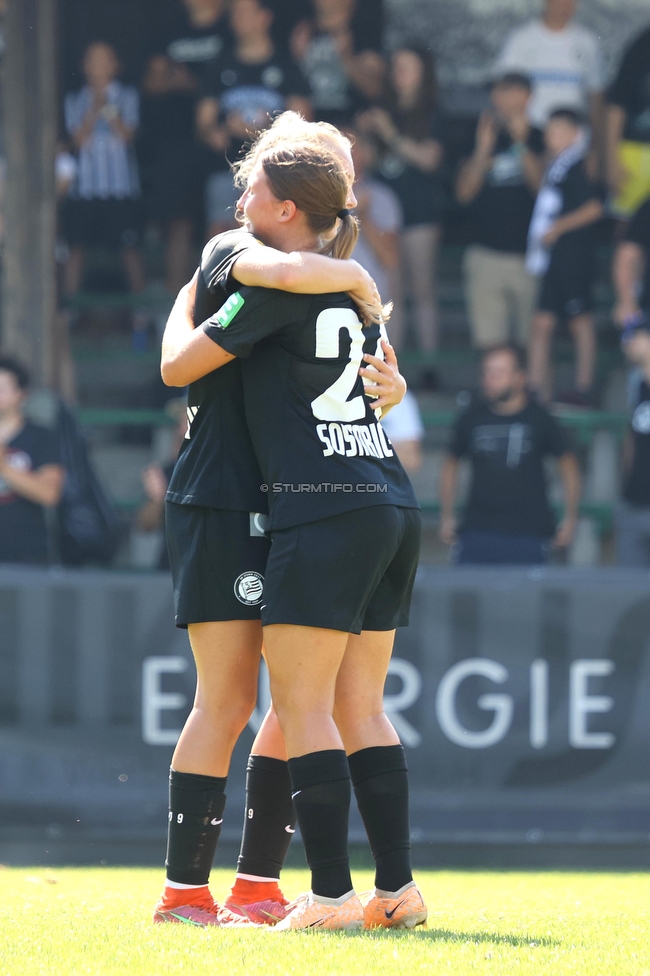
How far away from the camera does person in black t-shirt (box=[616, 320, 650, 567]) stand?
8172 mm

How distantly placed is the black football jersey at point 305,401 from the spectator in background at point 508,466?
4610mm

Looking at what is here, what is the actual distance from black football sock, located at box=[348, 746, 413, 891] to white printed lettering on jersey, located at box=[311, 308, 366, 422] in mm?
737

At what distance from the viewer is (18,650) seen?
20.7ft

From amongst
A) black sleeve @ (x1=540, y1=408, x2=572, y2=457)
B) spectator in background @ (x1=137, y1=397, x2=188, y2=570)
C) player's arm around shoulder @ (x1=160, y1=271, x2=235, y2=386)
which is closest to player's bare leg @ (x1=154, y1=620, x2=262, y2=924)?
player's arm around shoulder @ (x1=160, y1=271, x2=235, y2=386)

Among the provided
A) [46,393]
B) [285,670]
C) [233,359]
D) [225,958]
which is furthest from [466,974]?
[46,393]

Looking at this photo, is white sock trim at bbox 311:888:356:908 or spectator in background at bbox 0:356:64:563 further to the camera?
spectator in background at bbox 0:356:64:563

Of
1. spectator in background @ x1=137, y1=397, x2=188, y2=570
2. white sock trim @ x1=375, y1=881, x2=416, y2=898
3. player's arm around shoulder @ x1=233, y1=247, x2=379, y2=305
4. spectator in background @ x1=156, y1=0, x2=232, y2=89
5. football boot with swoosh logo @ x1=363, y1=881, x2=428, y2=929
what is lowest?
football boot with swoosh logo @ x1=363, y1=881, x2=428, y2=929

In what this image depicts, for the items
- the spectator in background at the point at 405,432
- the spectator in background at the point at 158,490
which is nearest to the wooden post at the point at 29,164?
the spectator in background at the point at 158,490

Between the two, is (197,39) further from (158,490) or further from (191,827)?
(191,827)

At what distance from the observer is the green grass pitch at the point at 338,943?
271 centimetres

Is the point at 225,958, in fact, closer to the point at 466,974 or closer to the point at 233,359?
the point at 466,974

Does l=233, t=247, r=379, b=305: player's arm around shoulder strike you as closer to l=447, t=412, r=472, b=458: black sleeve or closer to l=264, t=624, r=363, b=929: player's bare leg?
l=264, t=624, r=363, b=929: player's bare leg

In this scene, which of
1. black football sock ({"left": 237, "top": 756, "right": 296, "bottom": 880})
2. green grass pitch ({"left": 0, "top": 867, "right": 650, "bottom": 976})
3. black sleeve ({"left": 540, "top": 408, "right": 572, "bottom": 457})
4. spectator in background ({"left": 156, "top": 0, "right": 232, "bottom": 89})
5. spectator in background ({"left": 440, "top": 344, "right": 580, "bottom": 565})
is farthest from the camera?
spectator in background ({"left": 156, "top": 0, "right": 232, "bottom": 89})

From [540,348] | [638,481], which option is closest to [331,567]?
[638,481]
